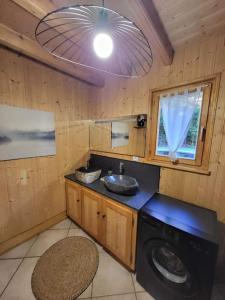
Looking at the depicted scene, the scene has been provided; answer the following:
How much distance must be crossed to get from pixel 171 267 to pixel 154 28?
2.09 metres

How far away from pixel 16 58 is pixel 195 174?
7.87 ft

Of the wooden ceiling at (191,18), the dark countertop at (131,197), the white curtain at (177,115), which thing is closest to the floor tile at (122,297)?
the dark countertop at (131,197)

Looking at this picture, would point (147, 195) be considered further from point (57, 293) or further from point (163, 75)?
point (163, 75)

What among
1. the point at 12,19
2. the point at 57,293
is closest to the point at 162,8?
the point at 12,19

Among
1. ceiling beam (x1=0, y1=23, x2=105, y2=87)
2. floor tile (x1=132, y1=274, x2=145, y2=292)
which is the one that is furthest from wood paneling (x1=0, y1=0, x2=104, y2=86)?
floor tile (x1=132, y1=274, x2=145, y2=292)

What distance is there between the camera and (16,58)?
1.61 metres

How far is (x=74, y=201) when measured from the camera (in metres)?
2.14

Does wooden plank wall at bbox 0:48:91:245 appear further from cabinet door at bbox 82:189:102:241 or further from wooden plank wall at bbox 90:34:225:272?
wooden plank wall at bbox 90:34:225:272

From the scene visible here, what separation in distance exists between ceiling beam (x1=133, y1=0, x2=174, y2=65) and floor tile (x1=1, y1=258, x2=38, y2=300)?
8.38 feet

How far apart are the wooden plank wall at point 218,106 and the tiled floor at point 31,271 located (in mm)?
909

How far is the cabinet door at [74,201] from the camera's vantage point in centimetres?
206

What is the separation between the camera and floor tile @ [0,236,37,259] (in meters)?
1.69

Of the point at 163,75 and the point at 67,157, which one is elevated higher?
the point at 163,75

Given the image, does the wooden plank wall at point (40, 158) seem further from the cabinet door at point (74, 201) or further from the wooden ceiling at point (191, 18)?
the wooden ceiling at point (191, 18)
